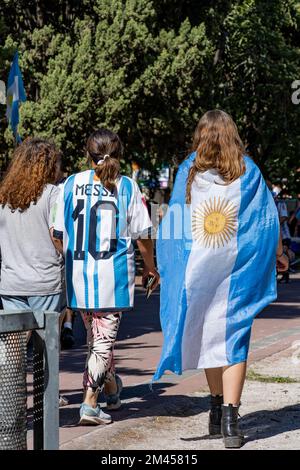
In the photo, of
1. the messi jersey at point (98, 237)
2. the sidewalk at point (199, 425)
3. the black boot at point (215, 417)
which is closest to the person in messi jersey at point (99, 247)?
the messi jersey at point (98, 237)

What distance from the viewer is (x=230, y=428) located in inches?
242

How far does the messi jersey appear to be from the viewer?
22.2 ft

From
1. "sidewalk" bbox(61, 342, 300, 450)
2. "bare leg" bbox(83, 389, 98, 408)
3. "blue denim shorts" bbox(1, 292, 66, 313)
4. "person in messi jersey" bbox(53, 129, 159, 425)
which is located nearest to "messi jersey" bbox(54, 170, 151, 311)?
"person in messi jersey" bbox(53, 129, 159, 425)

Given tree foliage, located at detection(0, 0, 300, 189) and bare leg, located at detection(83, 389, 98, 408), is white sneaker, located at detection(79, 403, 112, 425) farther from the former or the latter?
tree foliage, located at detection(0, 0, 300, 189)

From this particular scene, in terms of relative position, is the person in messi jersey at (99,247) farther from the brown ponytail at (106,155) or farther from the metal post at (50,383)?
the metal post at (50,383)

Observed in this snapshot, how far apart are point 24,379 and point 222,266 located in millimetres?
1880

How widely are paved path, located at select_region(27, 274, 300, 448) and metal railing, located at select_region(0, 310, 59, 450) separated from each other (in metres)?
1.51

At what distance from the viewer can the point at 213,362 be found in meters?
6.21

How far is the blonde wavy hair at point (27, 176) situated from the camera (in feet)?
22.9

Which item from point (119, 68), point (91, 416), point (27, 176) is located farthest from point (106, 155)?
point (119, 68)

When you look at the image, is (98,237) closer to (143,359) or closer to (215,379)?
(215,379)

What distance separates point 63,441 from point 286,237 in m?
15.2

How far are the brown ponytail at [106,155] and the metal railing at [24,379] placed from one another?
2.33 m
